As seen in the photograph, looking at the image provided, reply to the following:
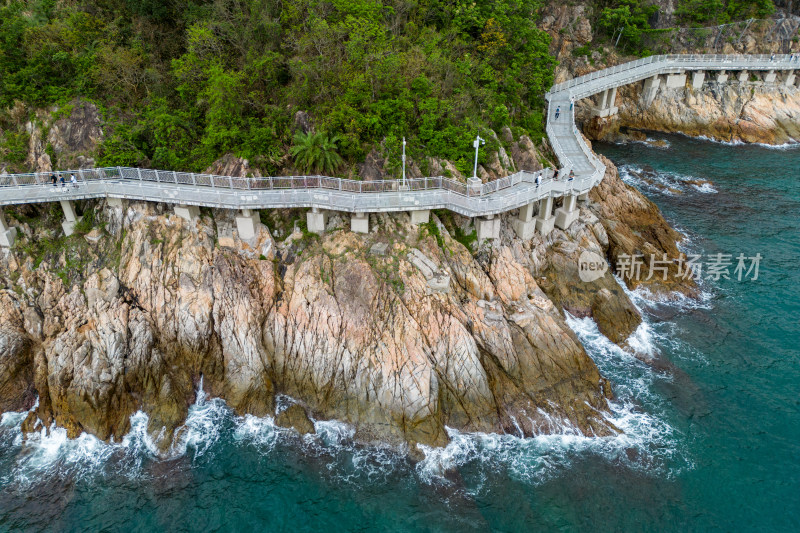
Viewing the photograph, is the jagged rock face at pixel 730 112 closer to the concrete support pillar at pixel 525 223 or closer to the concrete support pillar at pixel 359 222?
the concrete support pillar at pixel 525 223

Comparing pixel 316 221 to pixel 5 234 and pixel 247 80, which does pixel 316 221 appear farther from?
pixel 5 234

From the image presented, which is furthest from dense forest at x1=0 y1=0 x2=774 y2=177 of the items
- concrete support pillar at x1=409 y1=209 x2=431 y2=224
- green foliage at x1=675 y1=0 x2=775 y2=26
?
green foliage at x1=675 y1=0 x2=775 y2=26

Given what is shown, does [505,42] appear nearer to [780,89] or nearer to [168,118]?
[168,118]

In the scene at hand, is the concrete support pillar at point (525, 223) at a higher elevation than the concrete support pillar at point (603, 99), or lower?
lower

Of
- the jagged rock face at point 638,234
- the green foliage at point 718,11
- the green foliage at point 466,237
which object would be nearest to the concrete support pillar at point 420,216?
the green foliage at point 466,237

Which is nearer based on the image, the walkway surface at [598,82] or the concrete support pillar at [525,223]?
the concrete support pillar at [525,223]

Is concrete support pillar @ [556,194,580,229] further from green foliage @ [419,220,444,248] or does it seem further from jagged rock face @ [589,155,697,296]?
green foliage @ [419,220,444,248]
